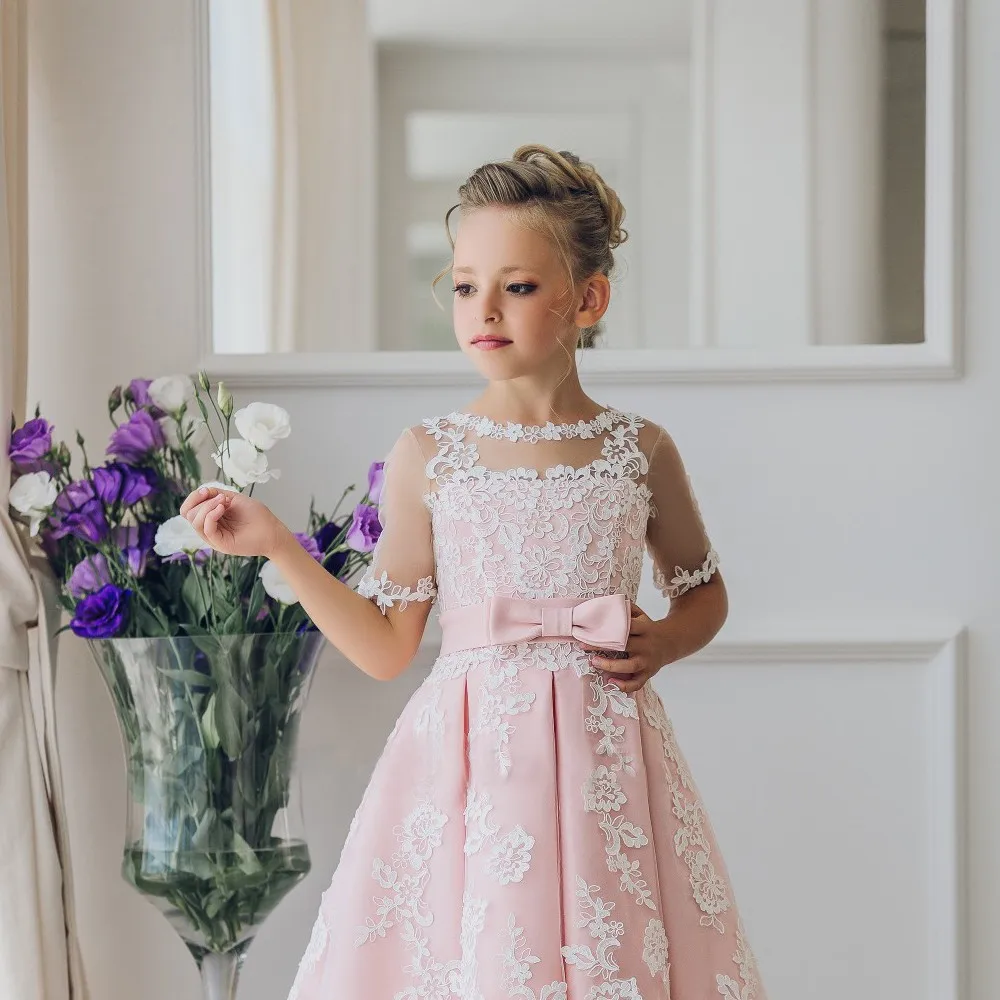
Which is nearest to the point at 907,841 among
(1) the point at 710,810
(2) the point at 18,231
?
(1) the point at 710,810

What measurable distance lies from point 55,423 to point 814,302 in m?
1.02

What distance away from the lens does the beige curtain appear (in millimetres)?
1265

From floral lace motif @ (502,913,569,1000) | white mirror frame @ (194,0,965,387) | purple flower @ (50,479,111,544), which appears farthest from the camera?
white mirror frame @ (194,0,965,387)

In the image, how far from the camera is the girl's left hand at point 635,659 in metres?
1.08

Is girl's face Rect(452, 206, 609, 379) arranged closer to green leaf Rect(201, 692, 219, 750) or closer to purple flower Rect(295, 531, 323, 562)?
purple flower Rect(295, 531, 323, 562)

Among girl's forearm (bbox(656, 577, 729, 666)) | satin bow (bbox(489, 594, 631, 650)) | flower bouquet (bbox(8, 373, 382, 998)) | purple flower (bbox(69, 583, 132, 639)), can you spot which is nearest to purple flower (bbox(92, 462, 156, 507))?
flower bouquet (bbox(8, 373, 382, 998))

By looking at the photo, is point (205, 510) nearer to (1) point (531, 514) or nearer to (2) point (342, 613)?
(2) point (342, 613)

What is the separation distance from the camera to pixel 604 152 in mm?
1592

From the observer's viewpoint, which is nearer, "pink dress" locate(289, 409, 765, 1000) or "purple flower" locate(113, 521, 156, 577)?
"pink dress" locate(289, 409, 765, 1000)

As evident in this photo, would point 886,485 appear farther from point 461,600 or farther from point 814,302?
point 461,600

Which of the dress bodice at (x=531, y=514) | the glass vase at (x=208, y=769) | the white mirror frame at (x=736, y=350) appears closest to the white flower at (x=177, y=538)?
the glass vase at (x=208, y=769)

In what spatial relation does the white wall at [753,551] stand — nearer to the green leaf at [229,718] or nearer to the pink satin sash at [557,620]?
the green leaf at [229,718]

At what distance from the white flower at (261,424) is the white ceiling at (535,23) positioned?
1.96 ft

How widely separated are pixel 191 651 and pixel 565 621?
17.4 inches
